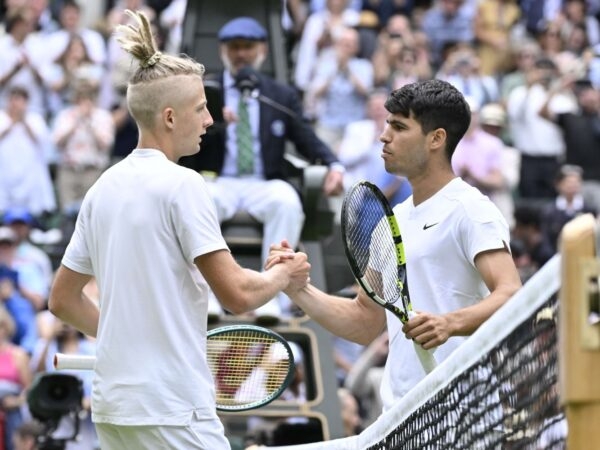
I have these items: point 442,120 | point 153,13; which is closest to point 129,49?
point 442,120

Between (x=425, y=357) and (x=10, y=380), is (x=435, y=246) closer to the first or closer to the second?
(x=425, y=357)

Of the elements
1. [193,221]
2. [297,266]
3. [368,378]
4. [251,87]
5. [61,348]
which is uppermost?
[251,87]

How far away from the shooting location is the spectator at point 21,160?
1559 cm

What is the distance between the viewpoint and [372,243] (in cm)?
602

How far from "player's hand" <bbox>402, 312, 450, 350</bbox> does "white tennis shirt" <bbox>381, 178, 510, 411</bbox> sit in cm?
34

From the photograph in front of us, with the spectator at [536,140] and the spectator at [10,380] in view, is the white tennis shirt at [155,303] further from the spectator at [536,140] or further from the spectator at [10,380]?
the spectator at [536,140]

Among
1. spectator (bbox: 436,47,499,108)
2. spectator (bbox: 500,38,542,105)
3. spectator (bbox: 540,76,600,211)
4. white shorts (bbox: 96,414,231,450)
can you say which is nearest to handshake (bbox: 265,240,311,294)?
white shorts (bbox: 96,414,231,450)

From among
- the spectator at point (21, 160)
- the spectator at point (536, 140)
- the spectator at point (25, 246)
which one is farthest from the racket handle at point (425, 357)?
the spectator at point (536, 140)

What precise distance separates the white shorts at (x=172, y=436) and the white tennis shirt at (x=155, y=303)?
0.10 feet

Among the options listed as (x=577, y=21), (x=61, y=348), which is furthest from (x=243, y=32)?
(x=577, y=21)

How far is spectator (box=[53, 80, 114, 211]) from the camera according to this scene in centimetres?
1569

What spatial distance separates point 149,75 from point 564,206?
36.2ft

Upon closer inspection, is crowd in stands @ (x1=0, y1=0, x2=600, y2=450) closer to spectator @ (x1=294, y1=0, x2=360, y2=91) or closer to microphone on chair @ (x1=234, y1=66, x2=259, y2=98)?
spectator @ (x1=294, y1=0, x2=360, y2=91)

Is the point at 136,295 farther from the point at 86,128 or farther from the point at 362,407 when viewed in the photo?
the point at 86,128
